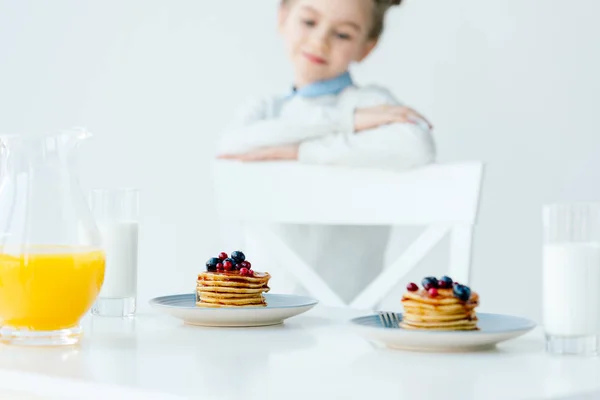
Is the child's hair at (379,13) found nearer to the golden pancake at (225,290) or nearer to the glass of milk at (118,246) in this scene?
the glass of milk at (118,246)

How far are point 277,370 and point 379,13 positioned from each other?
2393 mm

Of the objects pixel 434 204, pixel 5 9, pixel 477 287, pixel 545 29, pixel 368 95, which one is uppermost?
pixel 5 9

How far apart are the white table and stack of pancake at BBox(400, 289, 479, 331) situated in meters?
0.04

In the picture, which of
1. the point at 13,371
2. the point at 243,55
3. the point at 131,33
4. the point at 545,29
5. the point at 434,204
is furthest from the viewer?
the point at 131,33

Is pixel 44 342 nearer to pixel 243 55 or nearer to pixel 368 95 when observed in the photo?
pixel 368 95

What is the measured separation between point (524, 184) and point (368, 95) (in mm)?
557

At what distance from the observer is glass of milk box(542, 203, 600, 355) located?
0.88m

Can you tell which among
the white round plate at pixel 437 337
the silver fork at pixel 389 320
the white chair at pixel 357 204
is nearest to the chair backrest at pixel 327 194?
the white chair at pixel 357 204

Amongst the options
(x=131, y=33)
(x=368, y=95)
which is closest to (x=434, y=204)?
(x=368, y=95)

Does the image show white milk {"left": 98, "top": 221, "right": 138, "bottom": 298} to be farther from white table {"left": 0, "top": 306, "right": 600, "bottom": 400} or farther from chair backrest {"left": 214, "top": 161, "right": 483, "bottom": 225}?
chair backrest {"left": 214, "top": 161, "right": 483, "bottom": 225}

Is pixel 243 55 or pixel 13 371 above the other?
pixel 243 55

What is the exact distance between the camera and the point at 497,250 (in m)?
2.86

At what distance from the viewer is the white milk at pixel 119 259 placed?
122 centimetres

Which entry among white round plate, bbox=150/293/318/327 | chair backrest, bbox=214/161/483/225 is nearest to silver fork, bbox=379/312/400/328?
white round plate, bbox=150/293/318/327
